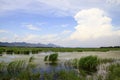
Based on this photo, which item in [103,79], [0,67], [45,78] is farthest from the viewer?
[0,67]

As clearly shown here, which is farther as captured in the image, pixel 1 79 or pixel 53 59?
pixel 53 59

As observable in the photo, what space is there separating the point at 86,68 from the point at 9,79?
11265mm

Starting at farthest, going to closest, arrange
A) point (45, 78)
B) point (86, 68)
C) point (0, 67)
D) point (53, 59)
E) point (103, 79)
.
A: 1. point (53, 59)
2. point (86, 68)
3. point (0, 67)
4. point (45, 78)
5. point (103, 79)

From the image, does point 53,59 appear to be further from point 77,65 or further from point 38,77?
point 38,77

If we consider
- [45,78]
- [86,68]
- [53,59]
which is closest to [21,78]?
[45,78]

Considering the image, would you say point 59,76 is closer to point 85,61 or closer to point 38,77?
point 38,77

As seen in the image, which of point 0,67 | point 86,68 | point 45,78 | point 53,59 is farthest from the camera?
point 53,59

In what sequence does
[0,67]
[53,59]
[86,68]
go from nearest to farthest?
[0,67], [86,68], [53,59]

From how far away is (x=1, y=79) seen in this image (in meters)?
16.0

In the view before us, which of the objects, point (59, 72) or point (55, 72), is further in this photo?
point (55, 72)

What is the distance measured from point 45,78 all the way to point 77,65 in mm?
11107

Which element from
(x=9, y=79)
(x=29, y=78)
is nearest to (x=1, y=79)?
(x=9, y=79)

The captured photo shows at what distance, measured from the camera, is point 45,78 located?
1616 cm

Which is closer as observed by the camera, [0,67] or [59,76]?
[59,76]
